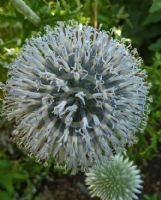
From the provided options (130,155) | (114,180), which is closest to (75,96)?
(114,180)

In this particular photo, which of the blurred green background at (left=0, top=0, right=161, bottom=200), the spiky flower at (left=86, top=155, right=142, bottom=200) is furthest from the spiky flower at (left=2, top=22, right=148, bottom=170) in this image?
the blurred green background at (left=0, top=0, right=161, bottom=200)

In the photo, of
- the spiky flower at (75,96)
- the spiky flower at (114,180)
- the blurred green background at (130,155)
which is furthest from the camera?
the blurred green background at (130,155)

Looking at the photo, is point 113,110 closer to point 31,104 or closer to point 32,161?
point 31,104

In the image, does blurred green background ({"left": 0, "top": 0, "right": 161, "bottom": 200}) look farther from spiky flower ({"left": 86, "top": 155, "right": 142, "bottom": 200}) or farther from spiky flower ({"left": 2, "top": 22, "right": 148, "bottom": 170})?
spiky flower ({"left": 2, "top": 22, "right": 148, "bottom": 170})

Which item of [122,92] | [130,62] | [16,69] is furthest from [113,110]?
[16,69]

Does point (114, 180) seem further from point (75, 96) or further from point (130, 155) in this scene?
point (75, 96)

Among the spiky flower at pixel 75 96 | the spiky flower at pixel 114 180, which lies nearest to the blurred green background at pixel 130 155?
the spiky flower at pixel 114 180

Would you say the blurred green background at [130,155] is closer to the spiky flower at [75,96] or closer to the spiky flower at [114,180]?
the spiky flower at [114,180]
